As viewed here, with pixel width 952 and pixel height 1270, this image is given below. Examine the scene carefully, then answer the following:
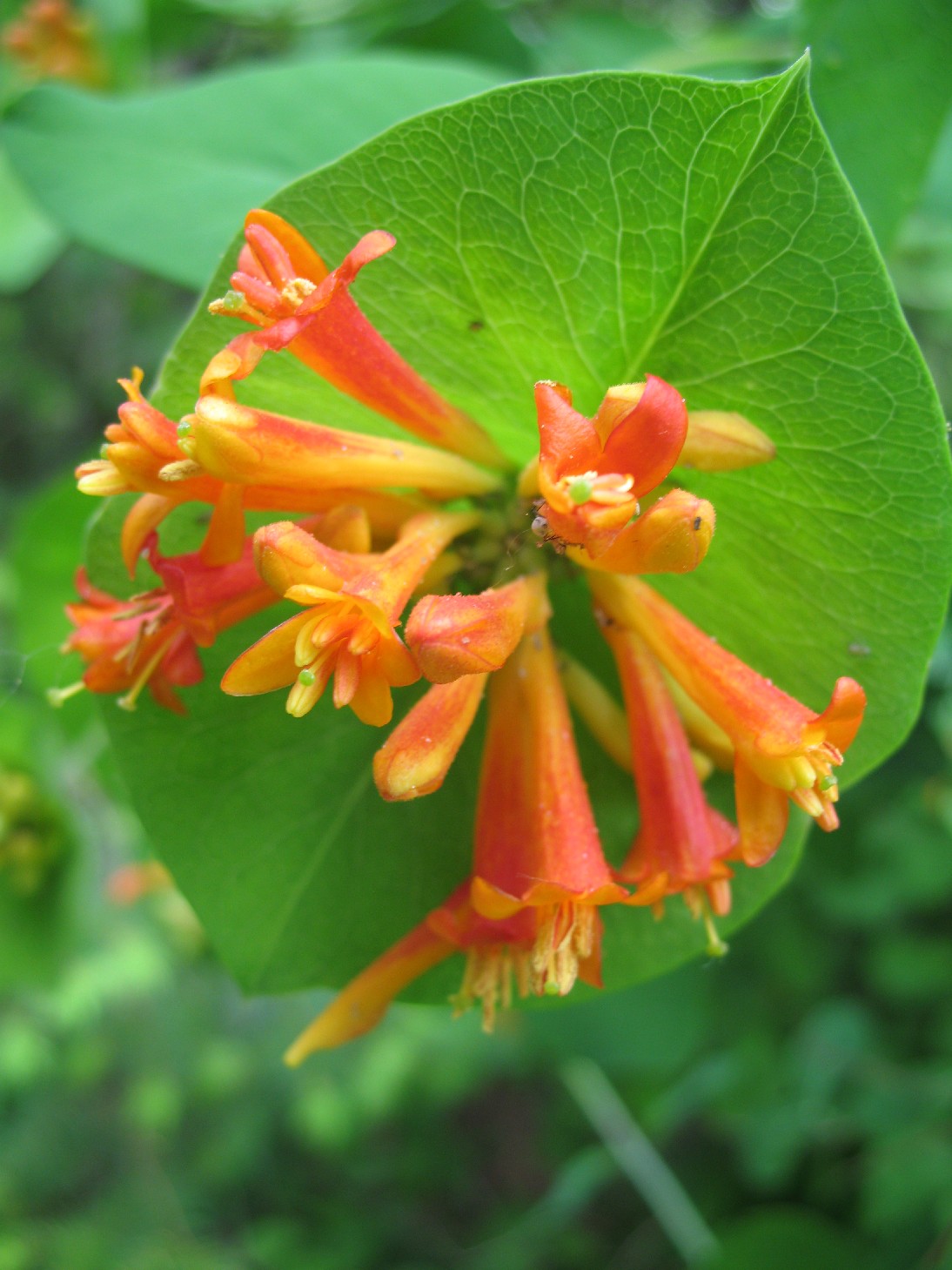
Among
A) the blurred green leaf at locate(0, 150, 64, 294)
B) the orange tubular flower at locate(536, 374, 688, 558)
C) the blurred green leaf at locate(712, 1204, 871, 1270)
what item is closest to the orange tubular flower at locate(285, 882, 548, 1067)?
the orange tubular flower at locate(536, 374, 688, 558)

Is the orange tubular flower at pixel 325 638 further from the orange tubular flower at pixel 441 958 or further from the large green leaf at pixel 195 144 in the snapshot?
the large green leaf at pixel 195 144

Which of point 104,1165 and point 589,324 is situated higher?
point 589,324

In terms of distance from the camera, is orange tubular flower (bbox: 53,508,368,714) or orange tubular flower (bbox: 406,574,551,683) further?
orange tubular flower (bbox: 53,508,368,714)

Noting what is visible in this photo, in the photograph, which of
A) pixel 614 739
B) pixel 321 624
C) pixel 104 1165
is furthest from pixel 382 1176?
pixel 321 624

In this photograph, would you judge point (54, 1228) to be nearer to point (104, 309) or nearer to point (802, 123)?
point (802, 123)

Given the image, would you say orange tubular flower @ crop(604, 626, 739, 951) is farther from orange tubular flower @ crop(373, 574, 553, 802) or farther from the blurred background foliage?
the blurred background foliage

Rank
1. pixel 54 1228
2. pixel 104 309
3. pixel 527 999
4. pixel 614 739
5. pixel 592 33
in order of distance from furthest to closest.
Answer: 1. pixel 104 309
2. pixel 54 1228
3. pixel 592 33
4. pixel 527 999
5. pixel 614 739
